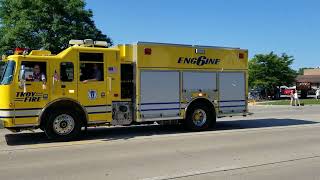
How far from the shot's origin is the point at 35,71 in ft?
44.8

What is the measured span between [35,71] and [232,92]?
22.9 feet

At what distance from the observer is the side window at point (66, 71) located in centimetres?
1393

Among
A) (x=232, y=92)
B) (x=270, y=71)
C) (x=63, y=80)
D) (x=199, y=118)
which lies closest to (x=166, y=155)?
(x=63, y=80)

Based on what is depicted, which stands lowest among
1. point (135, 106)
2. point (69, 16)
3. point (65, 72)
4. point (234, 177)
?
point (234, 177)

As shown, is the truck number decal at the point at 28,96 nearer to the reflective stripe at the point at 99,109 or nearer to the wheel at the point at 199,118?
the reflective stripe at the point at 99,109

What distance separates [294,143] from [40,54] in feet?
23.7

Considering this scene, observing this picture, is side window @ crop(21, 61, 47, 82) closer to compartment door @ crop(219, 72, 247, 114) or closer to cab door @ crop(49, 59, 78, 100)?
cab door @ crop(49, 59, 78, 100)

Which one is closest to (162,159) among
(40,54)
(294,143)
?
(294,143)

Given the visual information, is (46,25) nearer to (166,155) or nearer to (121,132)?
(121,132)

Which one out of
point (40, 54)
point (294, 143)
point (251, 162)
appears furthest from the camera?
point (40, 54)

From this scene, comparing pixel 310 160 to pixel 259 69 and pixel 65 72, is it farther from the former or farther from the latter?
pixel 259 69

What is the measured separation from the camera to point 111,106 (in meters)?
14.8

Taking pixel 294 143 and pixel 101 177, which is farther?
pixel 294 143

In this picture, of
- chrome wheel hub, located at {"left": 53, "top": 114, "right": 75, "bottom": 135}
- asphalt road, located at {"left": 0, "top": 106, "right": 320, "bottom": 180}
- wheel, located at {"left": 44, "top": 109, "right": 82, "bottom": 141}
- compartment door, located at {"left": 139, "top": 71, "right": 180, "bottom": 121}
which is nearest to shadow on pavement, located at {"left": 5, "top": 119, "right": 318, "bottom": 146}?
asphalt road, located at {"left": 0, "top": 106, "right": 320, "bottom": 180}
